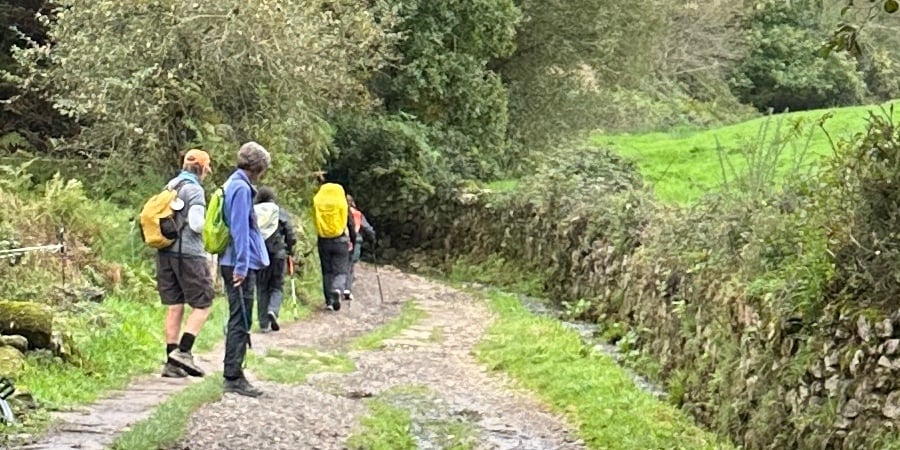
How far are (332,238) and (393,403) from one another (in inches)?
265

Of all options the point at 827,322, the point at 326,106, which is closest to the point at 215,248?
the point at 827,322

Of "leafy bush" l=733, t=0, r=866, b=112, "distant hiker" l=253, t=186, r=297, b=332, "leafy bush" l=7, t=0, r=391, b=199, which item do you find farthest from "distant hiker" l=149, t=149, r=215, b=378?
"leafy bush" l=733, t=0, r=866, b=112

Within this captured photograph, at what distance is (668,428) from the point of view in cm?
974

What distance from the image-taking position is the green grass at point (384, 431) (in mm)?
8656

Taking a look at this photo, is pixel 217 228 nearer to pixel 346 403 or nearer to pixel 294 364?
pixel 346 403

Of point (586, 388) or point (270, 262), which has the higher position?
point (270, 262)

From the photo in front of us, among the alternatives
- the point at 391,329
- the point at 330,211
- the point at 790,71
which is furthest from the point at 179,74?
the point at 790,71

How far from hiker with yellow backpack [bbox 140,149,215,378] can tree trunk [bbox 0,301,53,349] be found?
Result: 1.03 metres

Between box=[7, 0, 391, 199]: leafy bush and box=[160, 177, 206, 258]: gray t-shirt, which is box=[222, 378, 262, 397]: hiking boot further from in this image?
box=[7, 0, 391, 199]: leafy bush

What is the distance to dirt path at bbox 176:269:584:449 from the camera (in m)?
8.34

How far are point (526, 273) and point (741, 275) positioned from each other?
1350cm

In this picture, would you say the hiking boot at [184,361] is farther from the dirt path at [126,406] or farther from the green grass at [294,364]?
the green grass at [294,364]

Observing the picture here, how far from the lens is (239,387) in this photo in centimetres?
938

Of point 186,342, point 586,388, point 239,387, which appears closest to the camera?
point 239,387
